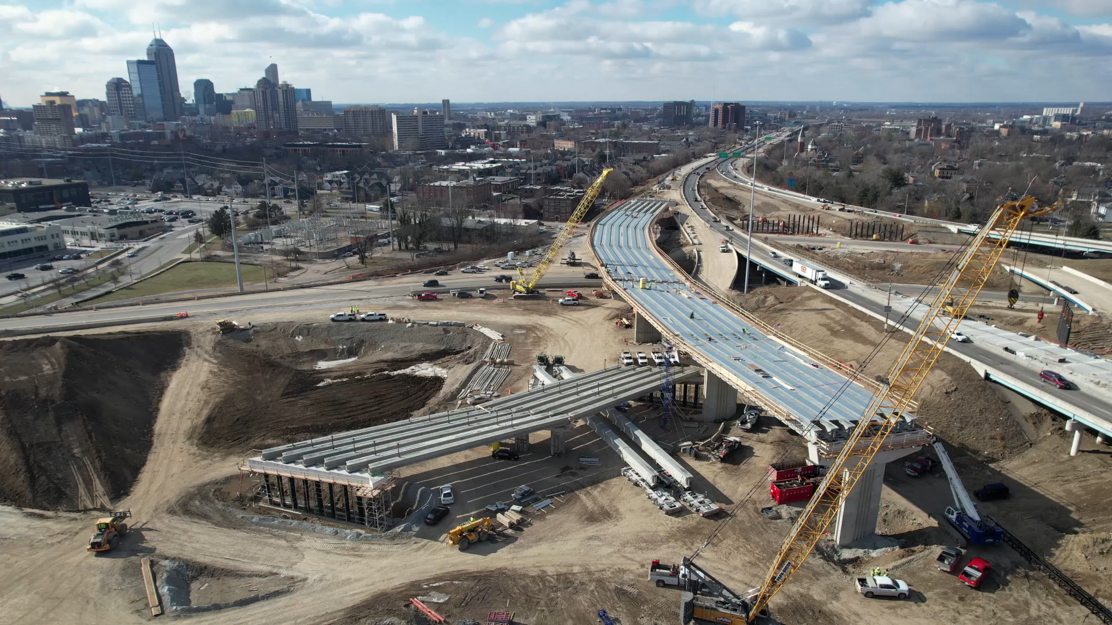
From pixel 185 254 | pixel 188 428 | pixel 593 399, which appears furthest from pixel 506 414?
pixel 185 254

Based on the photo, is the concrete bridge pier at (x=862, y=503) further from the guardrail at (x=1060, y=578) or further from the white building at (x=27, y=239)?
the white building at (x=27, y=239)

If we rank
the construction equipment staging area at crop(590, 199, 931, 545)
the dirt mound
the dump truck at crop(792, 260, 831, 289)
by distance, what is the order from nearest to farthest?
the construction equipment staging area at crop(590, 199, 931, 545)
the dirt mound
the dump truck at crop(792, 260, 831, 289)

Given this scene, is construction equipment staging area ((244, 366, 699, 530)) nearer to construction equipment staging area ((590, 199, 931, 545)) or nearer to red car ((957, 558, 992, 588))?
construction equipment staging area ((590, 199, 931, 545))

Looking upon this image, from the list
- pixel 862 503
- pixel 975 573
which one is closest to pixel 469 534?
pixel 862 503

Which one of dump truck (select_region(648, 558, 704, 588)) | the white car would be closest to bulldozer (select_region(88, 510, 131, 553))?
the white car

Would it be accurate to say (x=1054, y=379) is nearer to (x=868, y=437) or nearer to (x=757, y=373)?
(x=757, y=373)

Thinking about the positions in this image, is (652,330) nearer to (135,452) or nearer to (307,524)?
(307,524)
